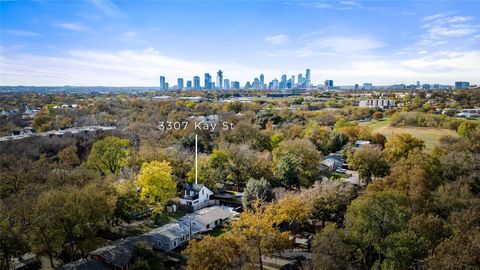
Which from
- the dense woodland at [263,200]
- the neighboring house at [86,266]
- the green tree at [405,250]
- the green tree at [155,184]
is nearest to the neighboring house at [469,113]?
the dense woodland at [263,200]

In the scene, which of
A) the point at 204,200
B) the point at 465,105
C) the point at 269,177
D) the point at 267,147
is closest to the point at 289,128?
the point at 267,147

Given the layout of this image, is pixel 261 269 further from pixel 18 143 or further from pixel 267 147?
pixel 18 143

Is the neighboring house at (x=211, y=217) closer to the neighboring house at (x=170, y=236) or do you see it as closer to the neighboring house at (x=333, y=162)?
the neighboring house at (x=170, y=236)

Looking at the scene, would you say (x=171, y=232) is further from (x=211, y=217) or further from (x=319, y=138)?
(x=319, y=138)

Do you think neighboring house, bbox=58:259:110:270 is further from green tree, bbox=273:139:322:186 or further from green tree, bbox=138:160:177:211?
green tree, bbox=273:139:322:186

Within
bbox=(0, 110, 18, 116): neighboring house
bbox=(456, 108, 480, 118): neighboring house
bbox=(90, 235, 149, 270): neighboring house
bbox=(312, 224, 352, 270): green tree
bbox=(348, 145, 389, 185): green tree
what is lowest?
bbox=(90, 235, 149, 270): neighboring house

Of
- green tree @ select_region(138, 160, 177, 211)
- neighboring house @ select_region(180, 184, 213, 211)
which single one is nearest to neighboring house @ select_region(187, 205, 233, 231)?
neighboring house @ select_region(180, 184, 213, 211)
